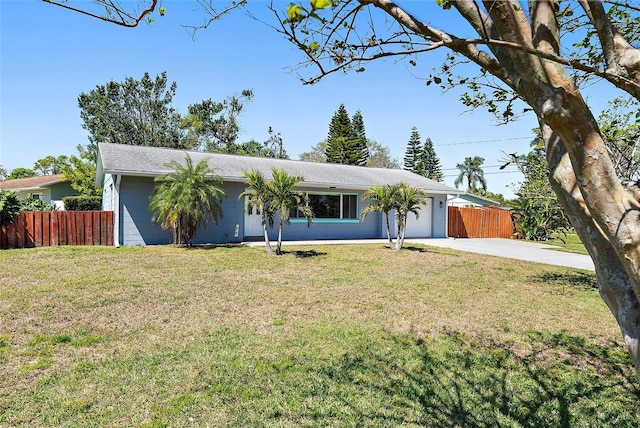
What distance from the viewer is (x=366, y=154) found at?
133 ft

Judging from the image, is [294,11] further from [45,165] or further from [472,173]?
[472,173]

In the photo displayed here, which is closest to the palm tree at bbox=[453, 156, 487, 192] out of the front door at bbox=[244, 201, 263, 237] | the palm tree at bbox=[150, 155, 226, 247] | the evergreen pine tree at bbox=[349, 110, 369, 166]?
the evergreen pine tree at bbox=[349, 110, 369, 166]

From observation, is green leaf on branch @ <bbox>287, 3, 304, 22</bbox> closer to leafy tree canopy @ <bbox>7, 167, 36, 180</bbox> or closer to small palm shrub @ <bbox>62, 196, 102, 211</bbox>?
small palm shrub @ <bbox>62, 196, 102, 211</bbox>

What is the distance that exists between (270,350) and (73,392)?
1822mm

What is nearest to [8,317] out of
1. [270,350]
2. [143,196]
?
[270,350]

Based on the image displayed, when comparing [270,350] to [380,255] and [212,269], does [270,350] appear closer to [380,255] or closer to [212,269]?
[212,269]

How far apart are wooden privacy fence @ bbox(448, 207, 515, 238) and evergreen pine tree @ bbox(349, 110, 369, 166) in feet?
58.9

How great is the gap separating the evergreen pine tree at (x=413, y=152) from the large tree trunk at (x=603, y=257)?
142 feet

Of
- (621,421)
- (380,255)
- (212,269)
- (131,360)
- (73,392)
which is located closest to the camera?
(621,421)

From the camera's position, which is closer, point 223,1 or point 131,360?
point 223,1

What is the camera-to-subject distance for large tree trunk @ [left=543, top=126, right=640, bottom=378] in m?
1.47

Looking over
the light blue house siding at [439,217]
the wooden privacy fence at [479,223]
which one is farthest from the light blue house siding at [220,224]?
the wooden privacy fence at [479,223]

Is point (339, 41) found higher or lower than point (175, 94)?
lower

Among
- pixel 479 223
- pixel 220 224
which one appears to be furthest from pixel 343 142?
pixel 220 224
